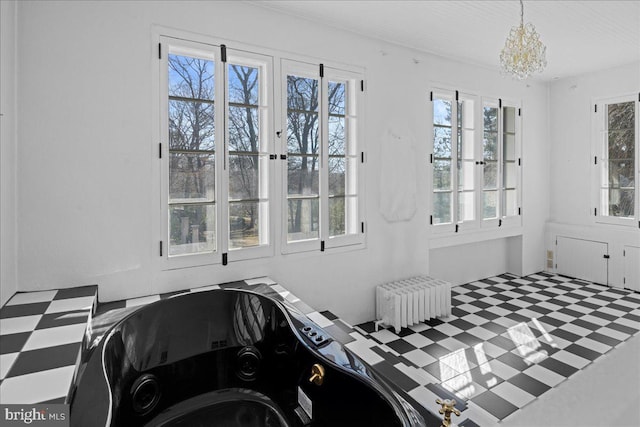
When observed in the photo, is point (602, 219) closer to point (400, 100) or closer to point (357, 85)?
point (400, 100)

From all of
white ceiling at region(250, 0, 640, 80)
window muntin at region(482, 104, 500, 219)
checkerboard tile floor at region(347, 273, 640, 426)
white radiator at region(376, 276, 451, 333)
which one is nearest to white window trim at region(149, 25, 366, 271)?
white ceiling at region(250, 0, 640, 80)

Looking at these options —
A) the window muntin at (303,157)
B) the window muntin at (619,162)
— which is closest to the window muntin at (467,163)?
the window muntin at (619,162)

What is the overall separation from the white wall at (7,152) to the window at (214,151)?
0.80 m

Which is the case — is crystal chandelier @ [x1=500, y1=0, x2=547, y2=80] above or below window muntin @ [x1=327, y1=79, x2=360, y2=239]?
above

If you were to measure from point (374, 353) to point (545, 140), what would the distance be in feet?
16.3

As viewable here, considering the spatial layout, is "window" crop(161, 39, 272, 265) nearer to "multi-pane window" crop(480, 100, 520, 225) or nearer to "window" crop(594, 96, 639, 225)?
"multi-pane window" crop(480, 100, 520, 225)

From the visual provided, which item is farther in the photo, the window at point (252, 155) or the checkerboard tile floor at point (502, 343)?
the window at point (252, 155)

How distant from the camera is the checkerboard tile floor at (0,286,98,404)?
118cm

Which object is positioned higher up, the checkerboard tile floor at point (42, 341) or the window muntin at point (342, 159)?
the window muntin at point (342, 159)

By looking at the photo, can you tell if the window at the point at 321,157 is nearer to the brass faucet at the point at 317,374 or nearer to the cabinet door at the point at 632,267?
the brass faucet at the point at 317,374

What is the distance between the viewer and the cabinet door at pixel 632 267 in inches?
168

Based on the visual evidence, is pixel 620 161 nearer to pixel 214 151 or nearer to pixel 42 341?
pixel 214 151

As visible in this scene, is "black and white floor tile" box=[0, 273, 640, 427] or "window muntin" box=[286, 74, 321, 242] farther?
"window muntin" box=[286, 74, 321, 242]

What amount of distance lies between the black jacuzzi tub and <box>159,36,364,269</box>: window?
0.67 metres
